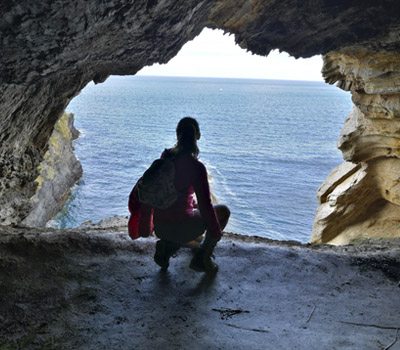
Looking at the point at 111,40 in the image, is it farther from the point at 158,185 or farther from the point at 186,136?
the point at 158,185

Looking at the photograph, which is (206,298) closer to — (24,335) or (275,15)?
(24,335)

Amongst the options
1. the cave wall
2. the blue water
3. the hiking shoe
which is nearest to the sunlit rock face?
the cave wall

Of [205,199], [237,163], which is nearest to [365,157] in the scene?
[205,199]

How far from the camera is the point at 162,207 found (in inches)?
182

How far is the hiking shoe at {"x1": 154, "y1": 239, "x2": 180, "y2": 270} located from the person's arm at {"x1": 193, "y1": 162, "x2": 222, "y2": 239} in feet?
2.25

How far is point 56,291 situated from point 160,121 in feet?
288

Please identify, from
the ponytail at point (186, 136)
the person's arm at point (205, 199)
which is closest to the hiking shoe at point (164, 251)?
the person's arm at point (205, 199)

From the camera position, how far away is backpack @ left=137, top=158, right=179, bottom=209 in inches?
175

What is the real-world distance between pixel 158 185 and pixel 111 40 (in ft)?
8.44

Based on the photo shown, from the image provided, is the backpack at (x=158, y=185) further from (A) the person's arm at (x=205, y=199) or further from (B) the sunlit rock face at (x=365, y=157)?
(B) the sunlit rock face at (x=365, y=157)

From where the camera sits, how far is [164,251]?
17.0 ft

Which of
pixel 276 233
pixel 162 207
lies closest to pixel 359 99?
pixel 162 207

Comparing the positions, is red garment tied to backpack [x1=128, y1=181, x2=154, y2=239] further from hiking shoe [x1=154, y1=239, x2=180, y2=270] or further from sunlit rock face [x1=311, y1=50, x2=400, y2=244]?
sunlit rock face [x1=311, y1=50, x2=400, y2=244]

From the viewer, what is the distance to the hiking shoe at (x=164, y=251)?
5.14 metres
